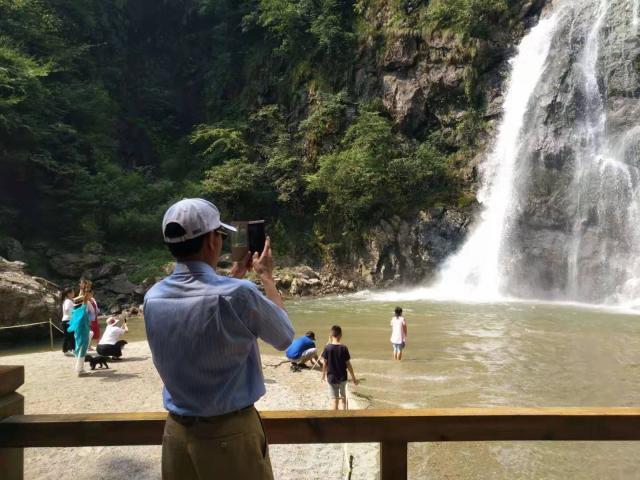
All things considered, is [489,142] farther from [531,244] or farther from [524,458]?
[524,458]

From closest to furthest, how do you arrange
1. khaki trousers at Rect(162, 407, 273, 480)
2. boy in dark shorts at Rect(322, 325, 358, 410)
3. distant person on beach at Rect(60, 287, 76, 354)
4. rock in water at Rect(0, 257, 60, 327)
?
khaki trousers at Rect(162, 407, 273, 480), boy in dark shorts at Rect(322, 325, 358, 410), distant person on beach at Rect(60, 287, 76, 354), rock in water at Rect(0, 257, 60, 327)

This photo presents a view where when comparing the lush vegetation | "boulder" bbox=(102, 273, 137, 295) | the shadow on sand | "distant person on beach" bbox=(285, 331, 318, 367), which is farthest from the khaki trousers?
the lush vegetation

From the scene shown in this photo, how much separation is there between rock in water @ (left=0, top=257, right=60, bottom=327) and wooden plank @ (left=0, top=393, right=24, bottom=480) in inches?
501

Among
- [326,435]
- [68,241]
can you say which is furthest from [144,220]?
[326,435]

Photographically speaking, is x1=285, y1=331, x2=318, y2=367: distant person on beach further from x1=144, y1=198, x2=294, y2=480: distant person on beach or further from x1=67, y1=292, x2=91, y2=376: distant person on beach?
x1=144, y1=198, x2=294, y2=480: distant person on beach

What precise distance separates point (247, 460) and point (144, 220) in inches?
1089

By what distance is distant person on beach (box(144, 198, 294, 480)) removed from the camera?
72.2 inches

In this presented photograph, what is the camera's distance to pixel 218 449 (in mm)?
1827

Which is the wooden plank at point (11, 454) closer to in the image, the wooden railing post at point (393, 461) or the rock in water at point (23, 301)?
the wooden railing post at point (393, 461)

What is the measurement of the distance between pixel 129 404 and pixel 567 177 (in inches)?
871

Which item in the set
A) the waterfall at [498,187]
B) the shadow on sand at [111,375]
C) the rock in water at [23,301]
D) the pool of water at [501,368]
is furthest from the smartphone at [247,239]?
the waterfall at [498,187]

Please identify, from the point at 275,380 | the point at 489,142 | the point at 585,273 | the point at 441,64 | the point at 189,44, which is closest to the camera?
the point at 275,380

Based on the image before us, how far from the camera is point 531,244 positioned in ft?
77.0

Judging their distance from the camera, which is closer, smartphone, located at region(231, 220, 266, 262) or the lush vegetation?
smartphone, located at region(231, 220, 266, 262)
